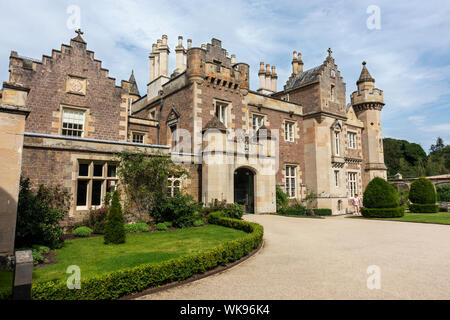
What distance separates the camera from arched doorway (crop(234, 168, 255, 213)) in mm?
19297

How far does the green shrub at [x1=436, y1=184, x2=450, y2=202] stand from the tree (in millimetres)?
36845

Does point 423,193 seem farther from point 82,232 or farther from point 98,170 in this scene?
point 82,232

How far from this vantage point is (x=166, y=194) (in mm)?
14875

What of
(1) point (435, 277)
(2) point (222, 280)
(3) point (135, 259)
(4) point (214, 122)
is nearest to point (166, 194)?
(4) point (214, 122)

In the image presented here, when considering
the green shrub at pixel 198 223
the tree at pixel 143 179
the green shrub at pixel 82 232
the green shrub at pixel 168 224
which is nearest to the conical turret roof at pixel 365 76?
the tree at pixel 143 179

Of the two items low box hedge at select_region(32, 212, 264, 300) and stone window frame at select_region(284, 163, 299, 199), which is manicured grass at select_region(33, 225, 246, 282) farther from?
stone window frame at select_region(284, 163, 299, 199)

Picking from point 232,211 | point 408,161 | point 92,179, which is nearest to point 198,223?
point 232,211

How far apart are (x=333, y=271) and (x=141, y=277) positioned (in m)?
4.50

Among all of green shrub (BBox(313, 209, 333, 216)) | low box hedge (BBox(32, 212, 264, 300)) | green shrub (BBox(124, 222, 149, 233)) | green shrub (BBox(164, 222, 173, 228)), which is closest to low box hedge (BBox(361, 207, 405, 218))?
green shrub (BBox(313, 209, 333, 216))

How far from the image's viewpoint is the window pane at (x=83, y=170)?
1320 cm

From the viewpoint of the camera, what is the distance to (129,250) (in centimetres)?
894
